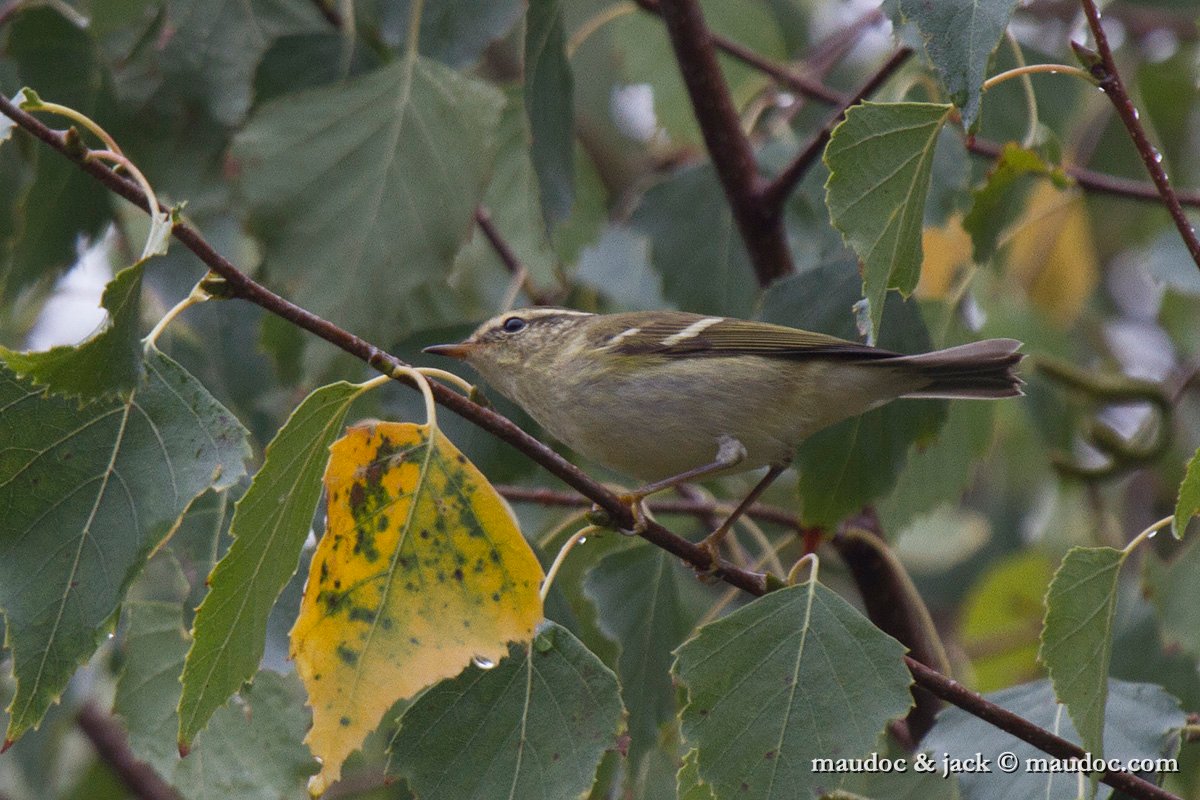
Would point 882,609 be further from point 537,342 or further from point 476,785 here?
point 476,785

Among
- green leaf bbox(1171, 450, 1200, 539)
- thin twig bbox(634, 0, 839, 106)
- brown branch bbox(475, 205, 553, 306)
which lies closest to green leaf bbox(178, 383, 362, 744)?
green leaf bbox(1171, 450, 1200, 539)

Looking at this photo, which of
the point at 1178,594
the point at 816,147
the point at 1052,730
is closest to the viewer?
the point at 1052,730

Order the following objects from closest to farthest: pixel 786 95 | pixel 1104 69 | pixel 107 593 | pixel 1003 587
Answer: pixel 107 593, pixel 1104 69, pixel 786 95, pixel 1003 587

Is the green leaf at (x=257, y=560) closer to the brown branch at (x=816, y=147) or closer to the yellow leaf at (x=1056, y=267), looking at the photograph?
the brown branch at (x=816, y=147)

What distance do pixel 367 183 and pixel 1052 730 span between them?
78.3 inches

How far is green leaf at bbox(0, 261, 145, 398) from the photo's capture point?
76.5 inches

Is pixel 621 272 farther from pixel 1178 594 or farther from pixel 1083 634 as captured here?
pixel 1083 634

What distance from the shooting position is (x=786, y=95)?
459cm

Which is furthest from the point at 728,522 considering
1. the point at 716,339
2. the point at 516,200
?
the point at 516,200

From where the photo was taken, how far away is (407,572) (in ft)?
6.89

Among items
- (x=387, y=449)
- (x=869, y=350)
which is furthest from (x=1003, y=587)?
(x=387, y=449)

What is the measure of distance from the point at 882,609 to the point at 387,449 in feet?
6.27

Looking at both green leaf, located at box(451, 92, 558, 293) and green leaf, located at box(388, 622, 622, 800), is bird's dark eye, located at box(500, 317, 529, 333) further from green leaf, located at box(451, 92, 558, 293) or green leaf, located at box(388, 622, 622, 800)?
green leaf, located at box(388, 622, 622, 800)

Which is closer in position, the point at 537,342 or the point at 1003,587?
the point at 537,342
